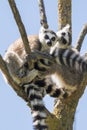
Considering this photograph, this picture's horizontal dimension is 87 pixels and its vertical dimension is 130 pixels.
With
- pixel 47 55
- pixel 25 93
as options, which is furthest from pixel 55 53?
pixel 25 93

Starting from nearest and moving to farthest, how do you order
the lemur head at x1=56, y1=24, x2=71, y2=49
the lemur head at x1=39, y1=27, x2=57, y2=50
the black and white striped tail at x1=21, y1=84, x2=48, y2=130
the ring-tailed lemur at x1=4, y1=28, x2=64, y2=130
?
the black and white striped tail at x1=21, y1=84, x2=48, y2=130
the ring-tailed lemur at x1=4, y1=28, x2=64, y2=130
the lemur head at x1=56, y1=24, x2=71, y2=49
the lemur head at x1=39, y1=27, x2=57, y2=50

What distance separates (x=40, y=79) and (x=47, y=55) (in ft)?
1.05

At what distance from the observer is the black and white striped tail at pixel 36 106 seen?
4.50 metres

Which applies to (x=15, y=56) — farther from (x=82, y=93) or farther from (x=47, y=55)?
(x=82, y=93)

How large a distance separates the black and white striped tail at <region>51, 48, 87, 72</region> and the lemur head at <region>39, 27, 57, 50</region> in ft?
2.25

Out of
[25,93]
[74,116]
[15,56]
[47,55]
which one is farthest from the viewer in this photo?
[15,56]

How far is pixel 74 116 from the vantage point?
4.69 m

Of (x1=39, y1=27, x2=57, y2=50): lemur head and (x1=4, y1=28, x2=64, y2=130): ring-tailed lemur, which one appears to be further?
(x1=39, y1=27, x2=57, y2=50): lemur head

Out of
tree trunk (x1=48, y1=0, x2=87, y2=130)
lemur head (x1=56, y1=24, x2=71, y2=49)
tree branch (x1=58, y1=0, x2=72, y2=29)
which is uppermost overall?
lemur head (x1=56, y1=24, x2=71, y2=49)

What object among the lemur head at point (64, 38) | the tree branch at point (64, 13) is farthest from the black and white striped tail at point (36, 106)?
the lemur head at point (64, 38)

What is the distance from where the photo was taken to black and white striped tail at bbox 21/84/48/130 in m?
4.50

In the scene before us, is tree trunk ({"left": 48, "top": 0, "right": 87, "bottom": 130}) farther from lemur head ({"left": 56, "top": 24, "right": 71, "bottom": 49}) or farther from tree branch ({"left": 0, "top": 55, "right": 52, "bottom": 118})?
lemur head ({"left": 56, "top": 24, "right": 71, "bottom": 49})

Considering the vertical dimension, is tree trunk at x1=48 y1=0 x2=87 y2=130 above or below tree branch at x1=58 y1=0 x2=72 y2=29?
below

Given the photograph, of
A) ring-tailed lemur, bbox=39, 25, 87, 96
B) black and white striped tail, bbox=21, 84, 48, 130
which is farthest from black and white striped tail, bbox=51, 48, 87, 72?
black and white striped tail, bbox=21, 84, 48, 130
